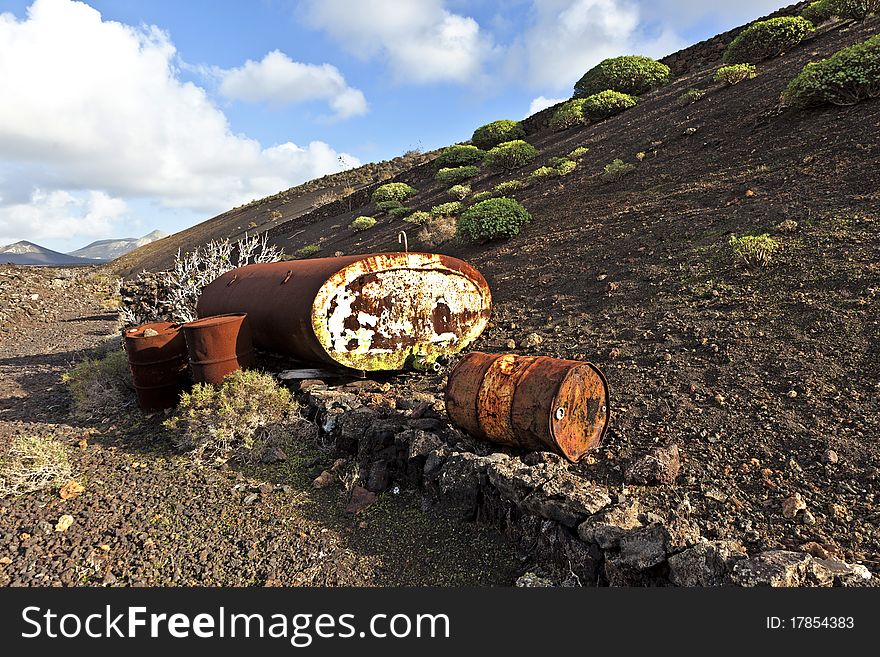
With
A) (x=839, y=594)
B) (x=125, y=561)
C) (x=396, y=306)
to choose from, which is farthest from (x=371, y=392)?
(x=839, y=594)

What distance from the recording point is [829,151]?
25.4 ft

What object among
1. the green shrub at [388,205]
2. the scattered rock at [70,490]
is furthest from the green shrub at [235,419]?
the green shrub at [388,205]

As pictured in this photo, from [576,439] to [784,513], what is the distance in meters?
1.31

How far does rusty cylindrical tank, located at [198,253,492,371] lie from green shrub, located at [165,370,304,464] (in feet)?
2.08

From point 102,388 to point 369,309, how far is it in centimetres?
358

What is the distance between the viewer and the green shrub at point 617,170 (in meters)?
11.1

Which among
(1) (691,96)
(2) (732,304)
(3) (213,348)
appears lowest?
(2) (732,304)

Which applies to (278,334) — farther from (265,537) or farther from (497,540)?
(497,540)

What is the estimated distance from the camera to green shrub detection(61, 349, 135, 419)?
19.6ft

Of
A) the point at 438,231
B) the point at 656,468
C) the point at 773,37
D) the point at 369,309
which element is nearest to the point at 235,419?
the point at 369,309

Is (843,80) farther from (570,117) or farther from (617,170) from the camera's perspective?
(570,117)

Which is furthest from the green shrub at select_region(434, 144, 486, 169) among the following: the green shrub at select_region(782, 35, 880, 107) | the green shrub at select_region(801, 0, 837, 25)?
the green shrub at select_region(782, 35, 880, 107)

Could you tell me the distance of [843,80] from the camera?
8.78 meters

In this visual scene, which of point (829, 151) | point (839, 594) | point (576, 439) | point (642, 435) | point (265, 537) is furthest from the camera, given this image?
point (829, 151)
